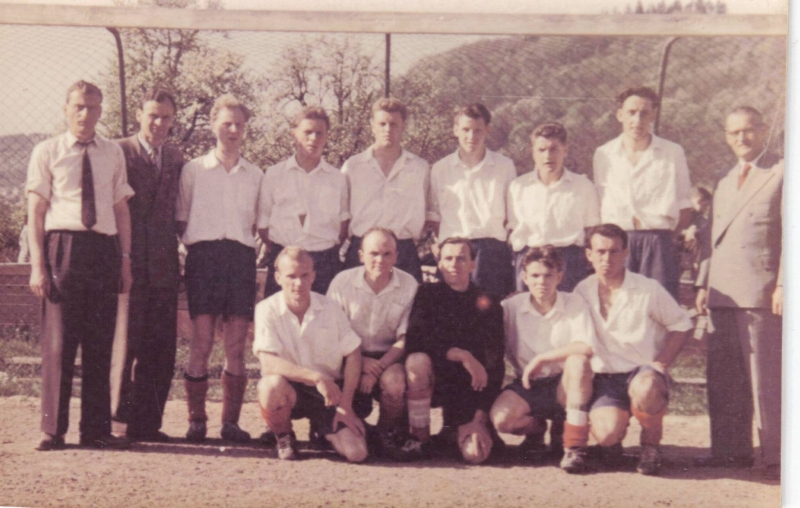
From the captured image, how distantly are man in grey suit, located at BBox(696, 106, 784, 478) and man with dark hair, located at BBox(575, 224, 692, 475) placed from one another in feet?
1.01

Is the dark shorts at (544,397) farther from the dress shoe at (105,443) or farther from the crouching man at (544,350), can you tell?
the dress shoe at (105,443)

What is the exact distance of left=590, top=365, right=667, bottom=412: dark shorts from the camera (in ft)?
14.8

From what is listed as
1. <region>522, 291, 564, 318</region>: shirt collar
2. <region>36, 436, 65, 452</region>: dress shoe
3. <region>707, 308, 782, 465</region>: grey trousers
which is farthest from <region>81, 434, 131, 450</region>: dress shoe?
<region>707, 308, 782, 465</region>: grey trousers

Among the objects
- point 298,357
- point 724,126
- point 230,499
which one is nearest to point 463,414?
point 298,357

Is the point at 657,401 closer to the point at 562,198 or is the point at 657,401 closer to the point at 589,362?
the point at 589,362

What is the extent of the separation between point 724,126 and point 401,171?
178 cm

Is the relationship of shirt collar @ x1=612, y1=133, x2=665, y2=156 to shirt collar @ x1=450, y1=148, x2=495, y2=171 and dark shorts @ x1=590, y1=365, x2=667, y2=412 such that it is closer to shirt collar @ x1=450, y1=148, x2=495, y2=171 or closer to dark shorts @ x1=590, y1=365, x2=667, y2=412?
shirt collar @ x1=450, y1=148, x2=495, y2=171

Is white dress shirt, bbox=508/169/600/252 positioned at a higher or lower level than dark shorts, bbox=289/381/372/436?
higher

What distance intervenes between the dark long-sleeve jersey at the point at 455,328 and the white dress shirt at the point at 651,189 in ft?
2.96

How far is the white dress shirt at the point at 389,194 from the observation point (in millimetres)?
5000

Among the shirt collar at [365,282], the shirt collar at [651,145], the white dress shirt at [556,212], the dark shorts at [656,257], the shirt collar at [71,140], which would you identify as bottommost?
the shirt collar at [365,282]

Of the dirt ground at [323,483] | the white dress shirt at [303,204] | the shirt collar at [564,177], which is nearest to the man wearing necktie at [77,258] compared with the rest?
the dirt ground at [323,483]

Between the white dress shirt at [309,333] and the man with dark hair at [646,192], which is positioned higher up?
the man with dark hair at [646,192]

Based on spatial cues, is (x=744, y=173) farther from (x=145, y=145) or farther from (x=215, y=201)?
(x=145, y=145)
